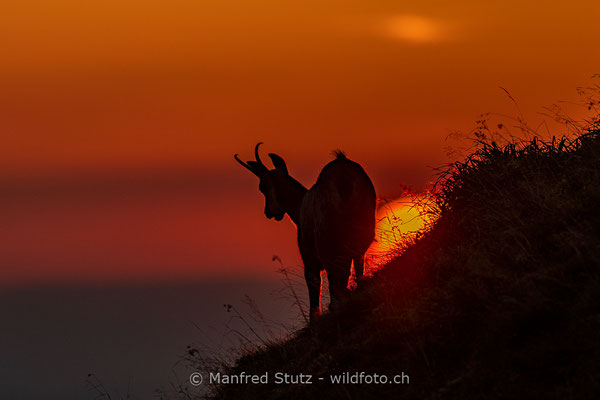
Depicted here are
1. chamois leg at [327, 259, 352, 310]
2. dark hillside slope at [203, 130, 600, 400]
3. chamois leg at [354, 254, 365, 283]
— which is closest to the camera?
dark hillside slope at [203, 130, 600, 400]

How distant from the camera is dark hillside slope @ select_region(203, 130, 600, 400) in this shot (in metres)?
6.71

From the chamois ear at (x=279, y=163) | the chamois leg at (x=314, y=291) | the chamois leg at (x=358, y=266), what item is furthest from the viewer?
the chamois ear at (x=279, y=163)

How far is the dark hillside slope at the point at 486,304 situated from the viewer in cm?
671

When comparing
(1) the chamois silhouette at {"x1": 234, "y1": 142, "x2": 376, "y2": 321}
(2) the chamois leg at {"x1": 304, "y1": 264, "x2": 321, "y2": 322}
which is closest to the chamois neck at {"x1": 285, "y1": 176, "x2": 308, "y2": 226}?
(1) the chamois silhouette at {"x1": 234, "y1": 142, "x2": 376, "y2": 321}

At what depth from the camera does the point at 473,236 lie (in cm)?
977

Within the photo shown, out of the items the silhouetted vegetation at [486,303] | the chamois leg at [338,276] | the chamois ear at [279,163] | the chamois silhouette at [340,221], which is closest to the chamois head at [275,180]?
the chamois ear at [279,163]

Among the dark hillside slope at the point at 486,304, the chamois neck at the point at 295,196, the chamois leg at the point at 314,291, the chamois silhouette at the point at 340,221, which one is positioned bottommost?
the dark hillside slope at the point at 486,304

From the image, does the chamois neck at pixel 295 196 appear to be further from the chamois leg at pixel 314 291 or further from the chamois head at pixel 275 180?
the chamois leg at pixel 314 291

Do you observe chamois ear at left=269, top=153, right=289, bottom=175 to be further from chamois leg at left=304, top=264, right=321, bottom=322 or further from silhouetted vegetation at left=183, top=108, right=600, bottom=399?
silhouetted vegetation at left=183, top=108, right=600, bottom=399

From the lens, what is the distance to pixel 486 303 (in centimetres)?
785

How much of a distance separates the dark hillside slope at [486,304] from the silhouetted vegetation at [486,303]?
0.01m

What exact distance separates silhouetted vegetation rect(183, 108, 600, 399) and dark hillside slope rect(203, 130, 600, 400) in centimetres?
1

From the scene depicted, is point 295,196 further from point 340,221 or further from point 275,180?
point 340,221

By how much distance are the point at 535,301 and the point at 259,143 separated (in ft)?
31.2
